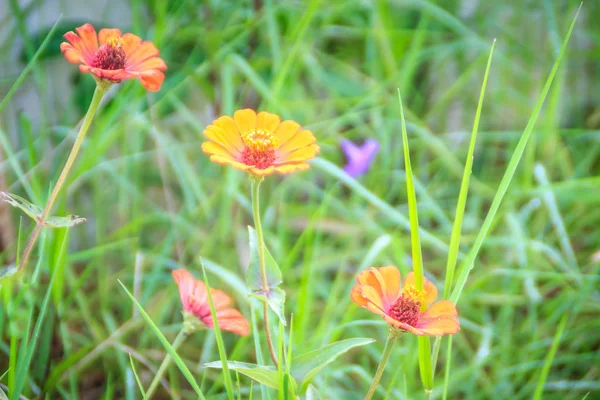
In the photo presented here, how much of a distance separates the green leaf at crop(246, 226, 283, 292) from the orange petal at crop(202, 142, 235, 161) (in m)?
0.07

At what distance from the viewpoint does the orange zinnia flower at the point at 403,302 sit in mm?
446

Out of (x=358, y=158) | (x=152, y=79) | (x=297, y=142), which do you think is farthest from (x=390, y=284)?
(x=358, y=158)

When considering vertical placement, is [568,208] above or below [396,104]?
below

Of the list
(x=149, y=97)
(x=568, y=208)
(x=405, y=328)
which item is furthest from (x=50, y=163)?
(x=568, y=208)

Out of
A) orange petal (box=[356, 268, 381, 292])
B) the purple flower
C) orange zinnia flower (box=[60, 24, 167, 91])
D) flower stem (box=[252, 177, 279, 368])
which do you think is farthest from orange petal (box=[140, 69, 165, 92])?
the purple flower

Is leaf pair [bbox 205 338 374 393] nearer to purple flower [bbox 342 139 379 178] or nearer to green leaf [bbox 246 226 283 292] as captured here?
green leaf [bbox 246 226 283 292]

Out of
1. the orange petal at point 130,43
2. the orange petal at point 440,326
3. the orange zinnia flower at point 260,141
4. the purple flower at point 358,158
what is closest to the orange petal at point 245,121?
the orange zinnia flower at point 260,141

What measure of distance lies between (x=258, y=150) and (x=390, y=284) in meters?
0.15

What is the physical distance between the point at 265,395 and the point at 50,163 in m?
0.61

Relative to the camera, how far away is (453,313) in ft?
1.50

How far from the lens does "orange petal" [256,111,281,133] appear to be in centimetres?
53

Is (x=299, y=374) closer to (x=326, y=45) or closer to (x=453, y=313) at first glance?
(x=453, y=313)

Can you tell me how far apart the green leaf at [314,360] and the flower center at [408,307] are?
0.11 feet

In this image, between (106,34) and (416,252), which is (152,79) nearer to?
(106,34)
